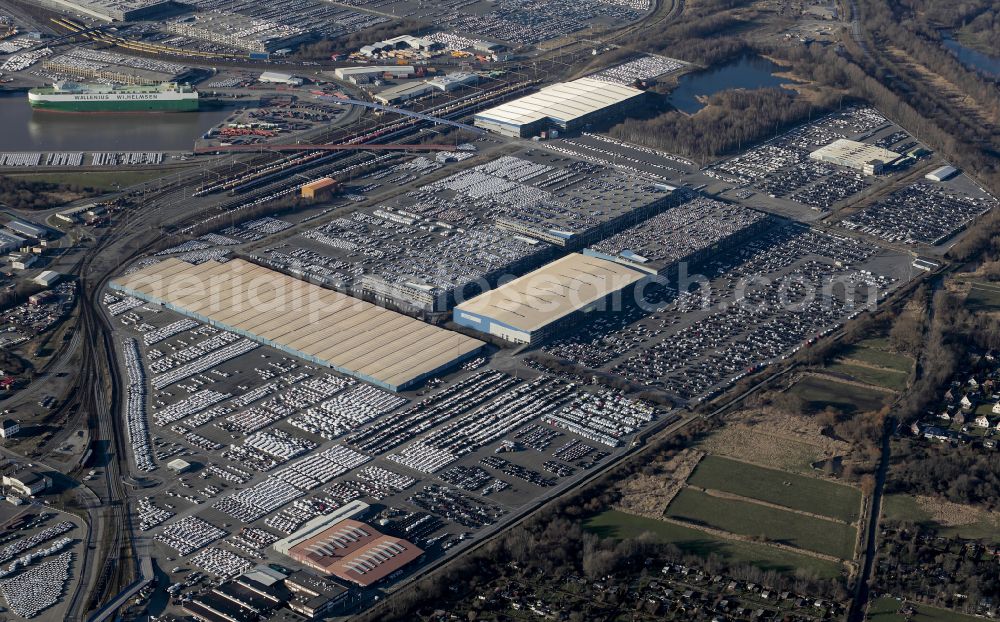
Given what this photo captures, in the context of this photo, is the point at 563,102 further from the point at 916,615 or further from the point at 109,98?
the point at 916,615

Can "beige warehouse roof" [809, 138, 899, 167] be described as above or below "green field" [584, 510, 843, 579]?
above

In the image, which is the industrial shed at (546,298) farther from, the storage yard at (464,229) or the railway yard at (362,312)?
the storage yard at (464,229)

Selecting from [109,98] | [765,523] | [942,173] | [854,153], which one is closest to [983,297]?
[942,173]

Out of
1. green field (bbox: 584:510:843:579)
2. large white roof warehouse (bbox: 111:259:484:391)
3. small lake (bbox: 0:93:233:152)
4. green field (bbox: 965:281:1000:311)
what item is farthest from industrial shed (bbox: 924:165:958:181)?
small lake (bbox: 0:93:233:152)

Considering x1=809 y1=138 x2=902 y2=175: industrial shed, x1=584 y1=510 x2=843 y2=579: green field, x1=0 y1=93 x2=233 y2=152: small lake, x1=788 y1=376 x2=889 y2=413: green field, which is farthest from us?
x1=0 y1=93 x2=233 y2=152: small lake

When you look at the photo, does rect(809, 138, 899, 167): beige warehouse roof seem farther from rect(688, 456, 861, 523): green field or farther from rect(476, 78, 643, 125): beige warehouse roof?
rect(688, 456, 861, 523): green field

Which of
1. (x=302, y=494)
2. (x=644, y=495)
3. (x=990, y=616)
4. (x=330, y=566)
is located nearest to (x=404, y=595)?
(x=330, y=566)

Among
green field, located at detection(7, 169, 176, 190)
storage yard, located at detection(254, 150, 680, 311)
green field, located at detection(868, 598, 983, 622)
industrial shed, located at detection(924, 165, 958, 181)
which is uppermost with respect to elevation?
green field, located at detection(7, 169, 176, 190)
